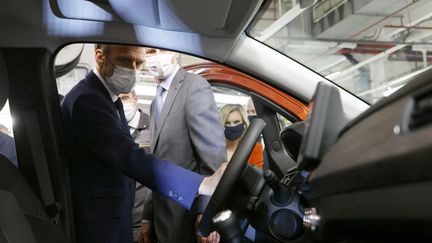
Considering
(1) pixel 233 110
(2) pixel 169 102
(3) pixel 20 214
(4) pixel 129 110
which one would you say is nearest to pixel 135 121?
(4) pixel 129 110

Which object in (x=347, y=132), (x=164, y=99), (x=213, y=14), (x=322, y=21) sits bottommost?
(x=322, y=21)

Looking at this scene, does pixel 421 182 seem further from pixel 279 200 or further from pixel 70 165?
pixel 70 165

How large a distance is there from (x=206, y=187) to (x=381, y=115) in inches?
35.0

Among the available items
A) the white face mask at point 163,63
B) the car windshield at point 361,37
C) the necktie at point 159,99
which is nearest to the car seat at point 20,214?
the necktie at point 159,99

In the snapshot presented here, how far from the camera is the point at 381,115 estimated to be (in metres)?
0.71

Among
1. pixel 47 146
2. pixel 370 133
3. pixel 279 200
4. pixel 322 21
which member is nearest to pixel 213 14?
pixel 279 200

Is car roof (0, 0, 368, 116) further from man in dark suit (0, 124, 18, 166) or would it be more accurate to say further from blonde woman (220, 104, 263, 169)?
blonde woman (220, 104, 263, 169)

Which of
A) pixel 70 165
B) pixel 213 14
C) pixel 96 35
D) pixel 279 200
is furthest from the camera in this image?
pixel 70 165

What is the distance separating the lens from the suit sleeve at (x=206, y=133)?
6.97 ft

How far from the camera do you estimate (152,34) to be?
1680 millimetres

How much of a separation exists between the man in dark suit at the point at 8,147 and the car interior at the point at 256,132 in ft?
0.19

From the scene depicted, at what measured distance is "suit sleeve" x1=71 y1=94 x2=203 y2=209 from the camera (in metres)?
1.57

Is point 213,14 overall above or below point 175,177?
above

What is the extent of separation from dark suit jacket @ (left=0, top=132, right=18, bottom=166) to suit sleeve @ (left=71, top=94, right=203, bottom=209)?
0.24 metres
